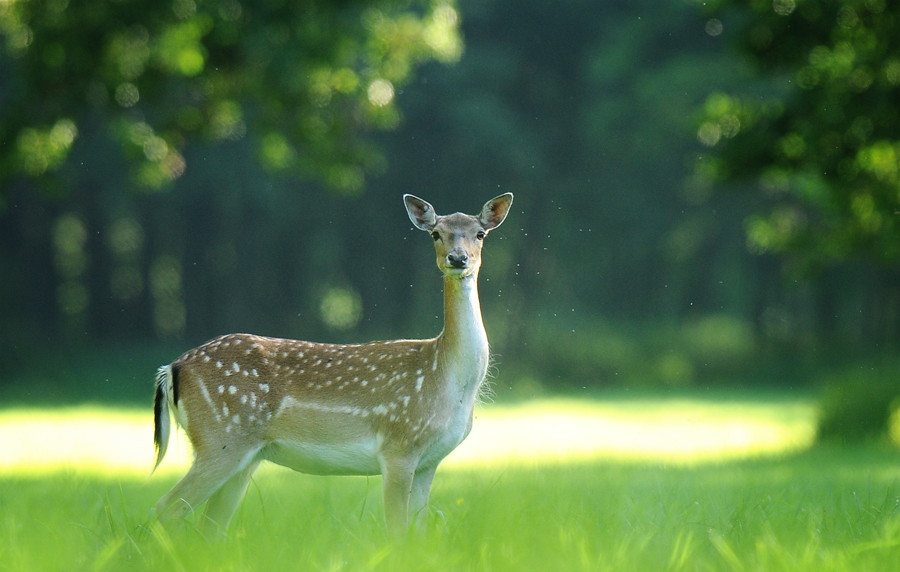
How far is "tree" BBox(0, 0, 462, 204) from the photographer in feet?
36.4

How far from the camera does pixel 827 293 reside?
88.9 ft

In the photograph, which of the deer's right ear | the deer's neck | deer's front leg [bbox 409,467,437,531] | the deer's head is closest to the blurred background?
the deer's head

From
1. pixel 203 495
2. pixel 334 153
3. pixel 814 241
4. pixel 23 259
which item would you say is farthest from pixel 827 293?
pixel 203 495

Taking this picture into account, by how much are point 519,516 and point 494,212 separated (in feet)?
5.55

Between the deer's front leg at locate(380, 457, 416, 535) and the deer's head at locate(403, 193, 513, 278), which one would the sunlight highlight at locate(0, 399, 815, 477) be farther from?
the deer's head at locate(403, 193, 513, 278)

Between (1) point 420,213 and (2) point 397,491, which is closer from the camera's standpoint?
(2) point 397,491

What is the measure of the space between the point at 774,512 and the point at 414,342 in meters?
2.04

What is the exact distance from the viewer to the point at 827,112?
996 cm

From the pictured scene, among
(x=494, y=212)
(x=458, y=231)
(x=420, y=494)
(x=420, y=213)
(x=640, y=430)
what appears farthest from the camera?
(x=640, y=430)

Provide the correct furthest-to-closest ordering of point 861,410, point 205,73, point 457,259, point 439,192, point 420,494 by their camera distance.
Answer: point 439,192
point 205,73
point 861,410
point 420,494
point 457,259

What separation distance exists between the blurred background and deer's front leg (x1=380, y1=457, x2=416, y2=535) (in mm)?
6313

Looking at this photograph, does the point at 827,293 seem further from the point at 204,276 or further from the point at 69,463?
the point at 69,463

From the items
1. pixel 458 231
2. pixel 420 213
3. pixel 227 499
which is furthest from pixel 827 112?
pixel 227 499

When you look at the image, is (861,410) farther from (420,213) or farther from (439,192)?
(439,192)
